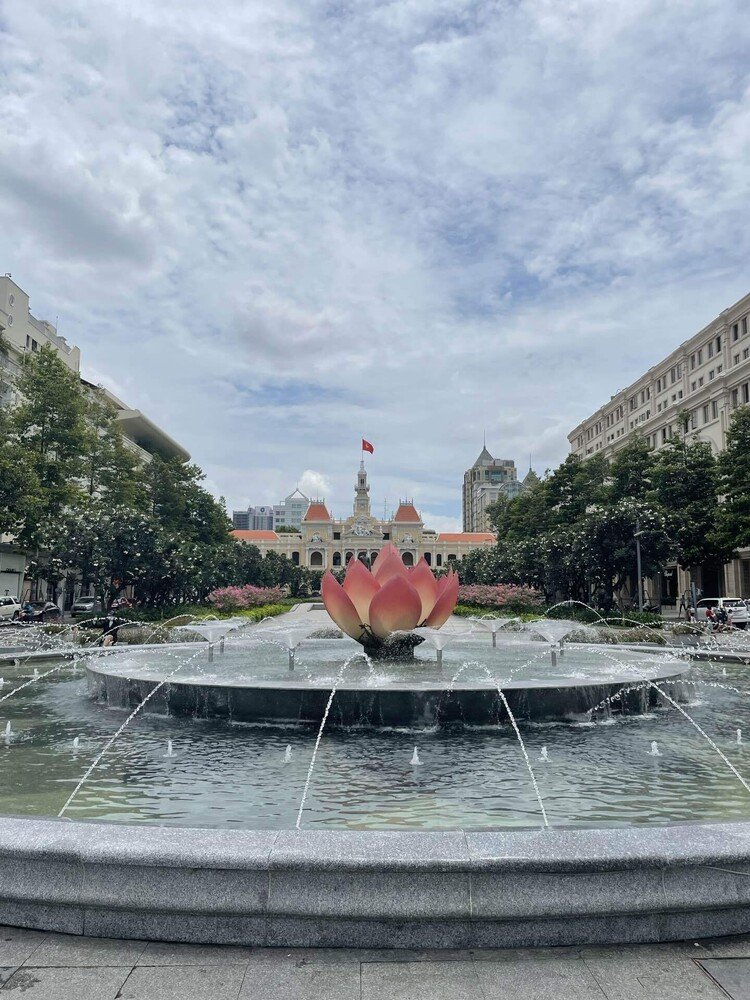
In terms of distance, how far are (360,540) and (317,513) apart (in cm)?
922

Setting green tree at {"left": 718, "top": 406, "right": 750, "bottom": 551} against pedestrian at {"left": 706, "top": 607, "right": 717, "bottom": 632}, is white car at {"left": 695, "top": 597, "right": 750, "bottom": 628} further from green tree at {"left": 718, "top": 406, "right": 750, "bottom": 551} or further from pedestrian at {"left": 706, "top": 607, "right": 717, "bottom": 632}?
green tree at {"left": 718, "top": 406, "right": 750, "bottom": 551}

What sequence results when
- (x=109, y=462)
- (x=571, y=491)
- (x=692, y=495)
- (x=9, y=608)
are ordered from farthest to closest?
(x=571, y=491) < (x=692, y=495) < (x=109, y=462) < (x=9, y=608)

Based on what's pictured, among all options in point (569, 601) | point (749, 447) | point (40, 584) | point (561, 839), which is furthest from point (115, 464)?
point (561, 839)

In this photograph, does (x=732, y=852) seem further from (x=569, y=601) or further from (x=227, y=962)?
(x=569, y=601)

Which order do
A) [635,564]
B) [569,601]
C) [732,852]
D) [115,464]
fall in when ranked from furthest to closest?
[115,464], [569,601], [635,564], [732,852]

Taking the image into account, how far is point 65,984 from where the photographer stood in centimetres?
293

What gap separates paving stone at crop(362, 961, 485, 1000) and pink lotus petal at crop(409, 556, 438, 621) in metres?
8.69

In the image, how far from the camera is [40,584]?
4825cm

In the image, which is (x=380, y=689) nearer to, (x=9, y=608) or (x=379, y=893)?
(x=379, y=893)

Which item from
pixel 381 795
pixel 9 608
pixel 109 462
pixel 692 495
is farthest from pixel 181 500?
pixel 381 795

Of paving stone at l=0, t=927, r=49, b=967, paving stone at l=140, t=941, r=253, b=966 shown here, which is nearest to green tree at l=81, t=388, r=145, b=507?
paving stone at l=0, t=927, r=49, b=967

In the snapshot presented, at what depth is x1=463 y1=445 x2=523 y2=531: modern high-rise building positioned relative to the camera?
163m

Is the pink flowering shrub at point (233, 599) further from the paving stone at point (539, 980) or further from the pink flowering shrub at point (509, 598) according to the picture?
the paving stone at point (539, 980)

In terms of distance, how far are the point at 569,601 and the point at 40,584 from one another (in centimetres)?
3416
